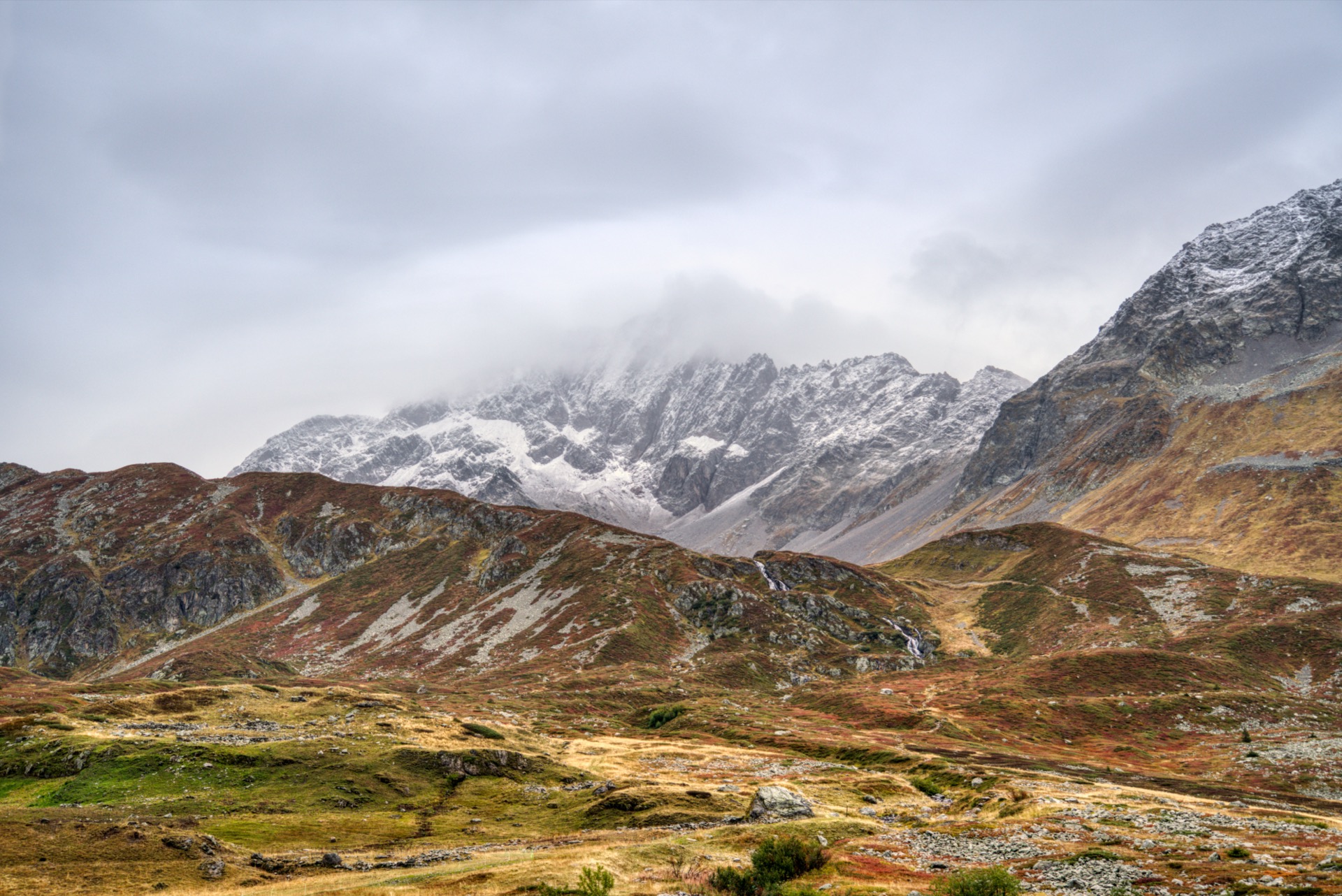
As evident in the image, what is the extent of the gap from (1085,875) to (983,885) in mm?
8208

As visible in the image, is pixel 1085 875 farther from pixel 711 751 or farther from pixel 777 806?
pixel 711 751

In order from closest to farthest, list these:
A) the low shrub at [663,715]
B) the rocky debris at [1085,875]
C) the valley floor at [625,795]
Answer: the rocky debris at [1085,875]
the valley floor at [625,795]
the low shrub at [663,715]

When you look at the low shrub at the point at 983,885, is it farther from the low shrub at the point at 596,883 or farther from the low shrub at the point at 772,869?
the low shrub at the point at 596,883

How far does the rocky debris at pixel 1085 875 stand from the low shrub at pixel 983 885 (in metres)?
3.17

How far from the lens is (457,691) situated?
130m

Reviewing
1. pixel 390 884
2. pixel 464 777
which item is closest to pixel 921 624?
pixel 464 777

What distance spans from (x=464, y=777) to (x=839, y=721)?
Answer: 66.6 meters

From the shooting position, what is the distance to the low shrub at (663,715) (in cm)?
11025

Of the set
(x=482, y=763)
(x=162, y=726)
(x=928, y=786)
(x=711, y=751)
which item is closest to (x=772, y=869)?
(x=482, y=763)

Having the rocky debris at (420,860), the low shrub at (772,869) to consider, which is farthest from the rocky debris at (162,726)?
the low shrub at (772,869)

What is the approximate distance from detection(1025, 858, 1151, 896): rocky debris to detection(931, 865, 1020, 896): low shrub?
317cm

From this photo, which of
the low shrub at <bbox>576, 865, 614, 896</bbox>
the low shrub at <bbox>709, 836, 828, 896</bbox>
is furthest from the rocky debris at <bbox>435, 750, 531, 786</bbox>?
the low shrub at <bbox>576, 865, 614, 896</bbox>

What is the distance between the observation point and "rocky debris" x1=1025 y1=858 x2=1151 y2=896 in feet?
108

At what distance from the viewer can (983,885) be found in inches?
1212
